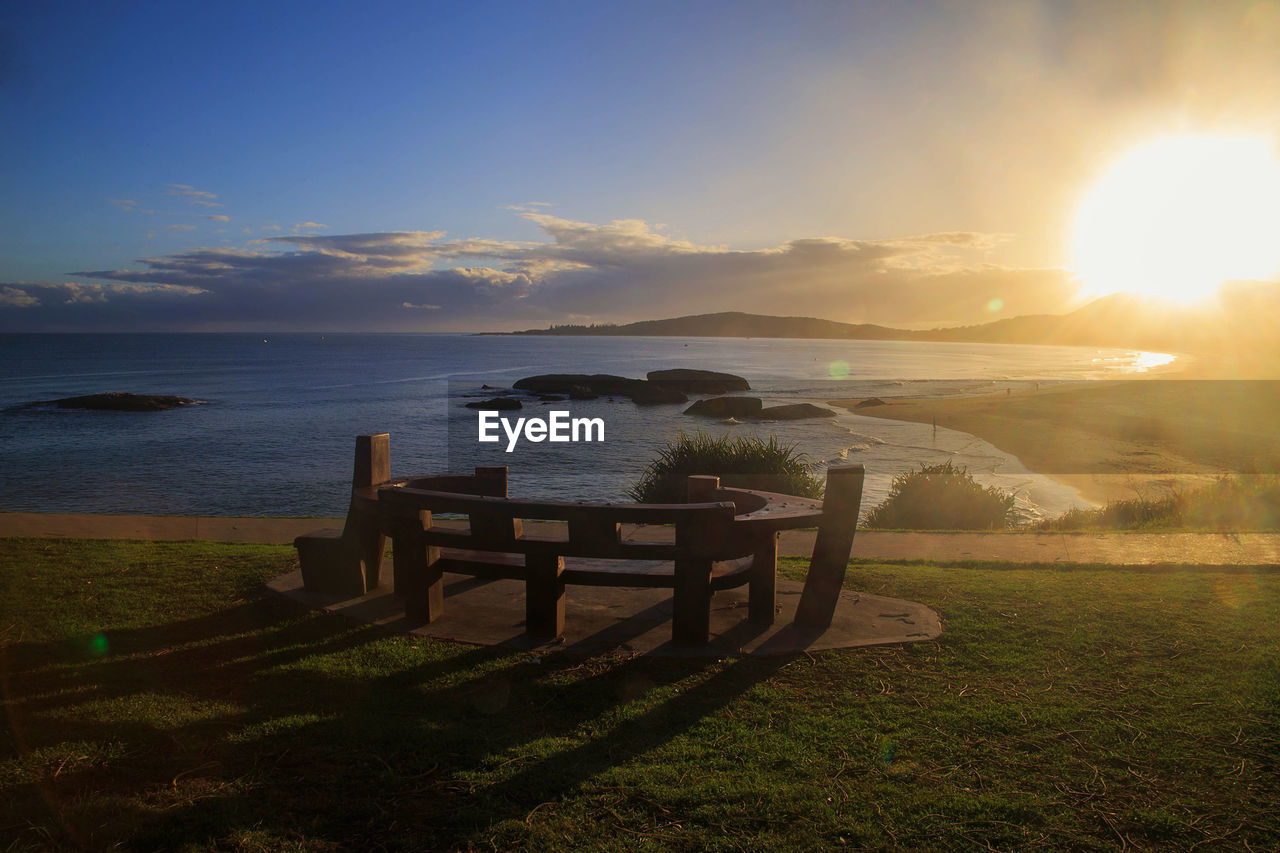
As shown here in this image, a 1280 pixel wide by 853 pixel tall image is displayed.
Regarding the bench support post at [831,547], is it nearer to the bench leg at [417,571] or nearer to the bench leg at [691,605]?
the bench leg at [691,605]

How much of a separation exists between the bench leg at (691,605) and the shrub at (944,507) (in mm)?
9861

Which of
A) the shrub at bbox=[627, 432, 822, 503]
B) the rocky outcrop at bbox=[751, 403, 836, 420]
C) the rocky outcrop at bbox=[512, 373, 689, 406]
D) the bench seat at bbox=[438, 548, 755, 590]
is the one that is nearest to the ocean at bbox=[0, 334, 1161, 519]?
the rocky outcrop at bbox=[751, 403, 836, 420]

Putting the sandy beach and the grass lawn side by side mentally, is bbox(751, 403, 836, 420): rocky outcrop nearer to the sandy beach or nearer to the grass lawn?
the sandy beach

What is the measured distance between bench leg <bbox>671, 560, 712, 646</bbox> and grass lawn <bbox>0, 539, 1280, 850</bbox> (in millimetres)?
302

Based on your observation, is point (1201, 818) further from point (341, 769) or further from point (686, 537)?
point (341, 769)

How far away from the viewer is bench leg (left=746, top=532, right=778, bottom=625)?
18.7 feet

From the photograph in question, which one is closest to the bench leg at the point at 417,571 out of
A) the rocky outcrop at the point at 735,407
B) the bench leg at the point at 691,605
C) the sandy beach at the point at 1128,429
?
the bench leg at the point at 691,605

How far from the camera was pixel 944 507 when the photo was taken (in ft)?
46.8

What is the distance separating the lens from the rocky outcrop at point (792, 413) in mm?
44125

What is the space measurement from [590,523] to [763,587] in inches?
59.9

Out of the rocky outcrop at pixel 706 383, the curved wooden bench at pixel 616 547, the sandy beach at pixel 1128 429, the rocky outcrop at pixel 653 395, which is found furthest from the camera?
the rocky outcrop at pixel 706 383

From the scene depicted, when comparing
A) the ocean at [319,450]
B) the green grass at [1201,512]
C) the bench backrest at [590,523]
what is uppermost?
the bench backrest at [590,523]

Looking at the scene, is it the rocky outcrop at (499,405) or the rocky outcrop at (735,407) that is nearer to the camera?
the rocky outcrop at (735,407)

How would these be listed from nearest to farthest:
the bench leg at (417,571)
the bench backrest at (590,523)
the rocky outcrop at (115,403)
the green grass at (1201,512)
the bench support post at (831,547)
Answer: the bench backrest at (590,523)
the bench support post at (831,547)
the bench leg at (417,571)
the green grass at (1201,512)
the rocky outcrop at (115,403)
